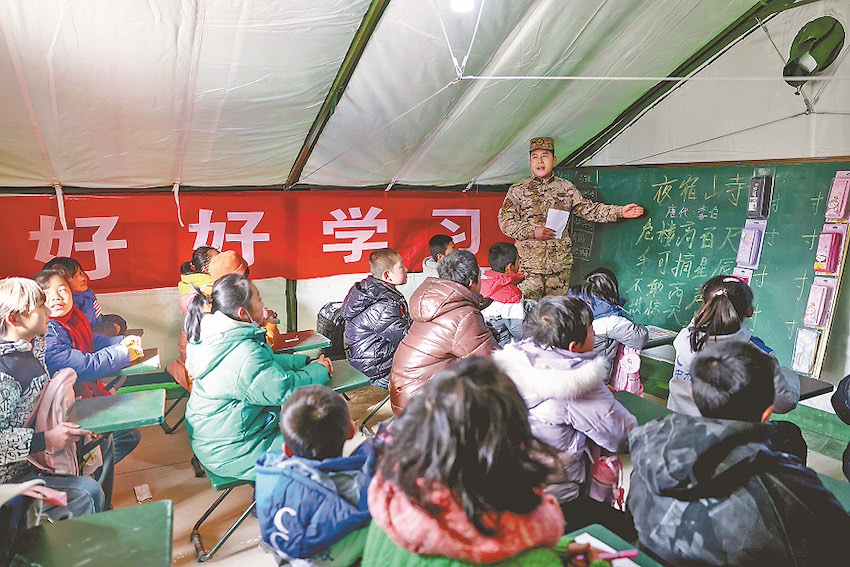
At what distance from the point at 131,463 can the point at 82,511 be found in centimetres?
152

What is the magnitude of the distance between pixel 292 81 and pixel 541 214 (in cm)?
266

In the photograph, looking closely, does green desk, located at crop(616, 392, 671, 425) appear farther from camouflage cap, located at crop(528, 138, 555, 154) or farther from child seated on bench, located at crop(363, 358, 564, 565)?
camouflage cap, located at crop(528, 138, 555, 154)

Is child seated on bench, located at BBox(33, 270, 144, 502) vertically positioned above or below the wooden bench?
above

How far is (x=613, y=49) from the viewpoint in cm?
384

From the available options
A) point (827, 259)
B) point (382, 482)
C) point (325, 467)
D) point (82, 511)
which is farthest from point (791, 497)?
point (827, 259)

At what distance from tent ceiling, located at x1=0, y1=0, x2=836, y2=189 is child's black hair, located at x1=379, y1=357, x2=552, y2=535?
2.40 m

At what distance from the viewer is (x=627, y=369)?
3451 mm

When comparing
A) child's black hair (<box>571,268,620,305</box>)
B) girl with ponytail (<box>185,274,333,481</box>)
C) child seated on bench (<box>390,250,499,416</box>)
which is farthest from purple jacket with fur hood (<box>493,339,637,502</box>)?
child's black hair (<box>571,268,620,305</box>)

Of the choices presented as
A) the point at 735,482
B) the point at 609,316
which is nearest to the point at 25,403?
the point at 735,482

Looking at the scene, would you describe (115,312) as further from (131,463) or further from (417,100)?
(417,100)

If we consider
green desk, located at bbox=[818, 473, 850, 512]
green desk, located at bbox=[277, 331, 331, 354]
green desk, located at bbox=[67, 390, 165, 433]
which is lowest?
green desk, located at bbox=[818, 473, 850, 512]

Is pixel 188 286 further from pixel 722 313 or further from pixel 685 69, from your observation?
pixel 685 69

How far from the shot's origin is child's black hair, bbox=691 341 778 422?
1.46 metres

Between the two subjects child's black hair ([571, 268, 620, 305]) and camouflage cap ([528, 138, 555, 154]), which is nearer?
child's black hair ([571, 268, 620, 305])
